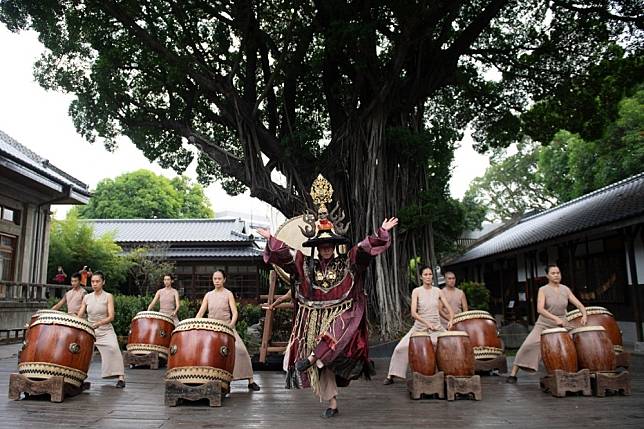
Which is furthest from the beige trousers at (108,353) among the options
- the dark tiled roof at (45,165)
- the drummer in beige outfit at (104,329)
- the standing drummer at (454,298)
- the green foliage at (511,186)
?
the green foliage at (511,186)

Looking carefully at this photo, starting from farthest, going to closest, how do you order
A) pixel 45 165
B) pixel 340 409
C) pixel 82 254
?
pixel 82 254
pixel 45 165
pixel 340 409

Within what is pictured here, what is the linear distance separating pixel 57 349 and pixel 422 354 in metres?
3.60

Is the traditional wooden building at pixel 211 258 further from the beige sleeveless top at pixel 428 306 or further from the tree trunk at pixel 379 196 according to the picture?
the beige sleeveless top at pixel 428 306

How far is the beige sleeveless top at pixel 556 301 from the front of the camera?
19.4ft

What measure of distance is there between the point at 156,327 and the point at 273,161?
4.90m

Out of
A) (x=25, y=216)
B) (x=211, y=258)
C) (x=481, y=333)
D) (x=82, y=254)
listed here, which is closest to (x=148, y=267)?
(x=82, y=254)

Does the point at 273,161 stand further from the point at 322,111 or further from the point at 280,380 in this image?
the point at 280,380

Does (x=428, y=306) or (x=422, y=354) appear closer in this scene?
(x=422, y=354)

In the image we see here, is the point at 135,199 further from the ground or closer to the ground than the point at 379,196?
further from the ground

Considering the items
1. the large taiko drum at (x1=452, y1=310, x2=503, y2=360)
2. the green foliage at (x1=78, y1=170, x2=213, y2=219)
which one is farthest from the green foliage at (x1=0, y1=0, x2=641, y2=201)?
the green foliage at (x1=78, y1=170, x2=213, y2=219)

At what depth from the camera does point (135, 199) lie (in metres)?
37.0

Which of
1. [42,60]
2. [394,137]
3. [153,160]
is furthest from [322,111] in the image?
[42,60]

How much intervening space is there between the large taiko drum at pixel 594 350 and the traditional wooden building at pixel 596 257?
4232 mm

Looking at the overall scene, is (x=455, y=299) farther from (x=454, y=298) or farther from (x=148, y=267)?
(x=148, y=267)
